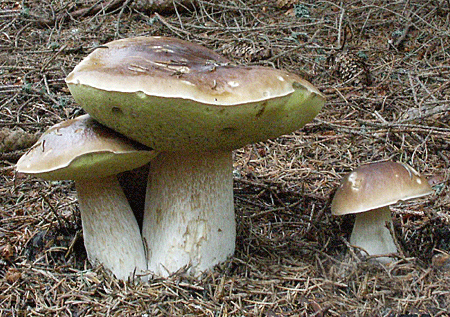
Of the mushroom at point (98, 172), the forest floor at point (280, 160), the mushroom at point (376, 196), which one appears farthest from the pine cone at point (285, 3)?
the mushroom at point (98, 172)

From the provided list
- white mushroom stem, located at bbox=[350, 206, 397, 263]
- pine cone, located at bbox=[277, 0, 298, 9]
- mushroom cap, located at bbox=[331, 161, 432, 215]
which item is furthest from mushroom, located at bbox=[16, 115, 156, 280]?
pine cone, located at bbox=[277, 0, 298, 9]

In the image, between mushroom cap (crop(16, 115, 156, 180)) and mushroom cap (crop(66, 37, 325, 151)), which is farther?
mushroom cap (crop(16, 115, 156, 180))

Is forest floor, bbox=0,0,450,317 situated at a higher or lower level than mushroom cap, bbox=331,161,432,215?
lower

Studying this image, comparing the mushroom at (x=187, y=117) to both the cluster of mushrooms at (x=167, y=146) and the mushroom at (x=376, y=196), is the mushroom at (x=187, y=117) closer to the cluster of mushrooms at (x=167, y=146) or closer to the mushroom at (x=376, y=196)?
the cluster of mushrooms at (x=167, y=146)

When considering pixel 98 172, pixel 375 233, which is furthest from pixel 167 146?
pixel 375 233

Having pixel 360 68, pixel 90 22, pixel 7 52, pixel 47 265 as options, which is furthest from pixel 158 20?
pixel 47 265

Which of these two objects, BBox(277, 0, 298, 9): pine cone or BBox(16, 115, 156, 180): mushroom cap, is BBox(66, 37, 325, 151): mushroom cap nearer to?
BBox(16, 115, 156, 180): mushroom cap

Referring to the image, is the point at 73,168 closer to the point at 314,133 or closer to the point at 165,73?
the point at 165,73
